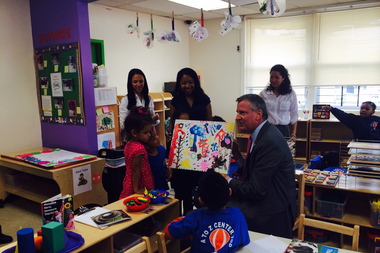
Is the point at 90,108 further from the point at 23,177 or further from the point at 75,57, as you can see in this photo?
the point at 23,177

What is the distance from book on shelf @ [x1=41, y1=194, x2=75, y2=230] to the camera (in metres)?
1.67

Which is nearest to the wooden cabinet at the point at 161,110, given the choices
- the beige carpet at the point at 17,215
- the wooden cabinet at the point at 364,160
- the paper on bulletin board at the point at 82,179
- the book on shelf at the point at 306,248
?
the paper on bulletin board at the point at 82,179

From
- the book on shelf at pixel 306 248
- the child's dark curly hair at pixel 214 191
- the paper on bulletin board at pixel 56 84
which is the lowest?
the book on shelf at pixel 306 248

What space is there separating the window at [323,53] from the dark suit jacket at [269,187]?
4591 mm

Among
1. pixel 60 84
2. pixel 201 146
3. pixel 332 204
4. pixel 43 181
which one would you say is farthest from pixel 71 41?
pixel 332 204

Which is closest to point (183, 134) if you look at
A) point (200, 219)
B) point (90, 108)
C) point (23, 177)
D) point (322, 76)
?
point (200, 219)

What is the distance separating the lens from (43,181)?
422cm

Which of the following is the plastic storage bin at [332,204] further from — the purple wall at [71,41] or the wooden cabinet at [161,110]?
the wooden cabinet at [161,110]

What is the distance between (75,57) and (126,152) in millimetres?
1914

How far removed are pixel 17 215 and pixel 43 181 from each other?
1.87ft

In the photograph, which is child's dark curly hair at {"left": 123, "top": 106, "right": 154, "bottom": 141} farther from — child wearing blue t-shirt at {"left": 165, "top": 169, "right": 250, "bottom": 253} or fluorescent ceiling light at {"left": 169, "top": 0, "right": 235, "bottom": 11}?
fluorescent ceiling light at {"left": 169, "top": 0, "right": 235, "bottom": 11}

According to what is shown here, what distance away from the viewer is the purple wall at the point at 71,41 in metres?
3.74

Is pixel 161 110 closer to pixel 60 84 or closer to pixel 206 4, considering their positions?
pixel 206 4

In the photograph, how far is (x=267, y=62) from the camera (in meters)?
6.55
